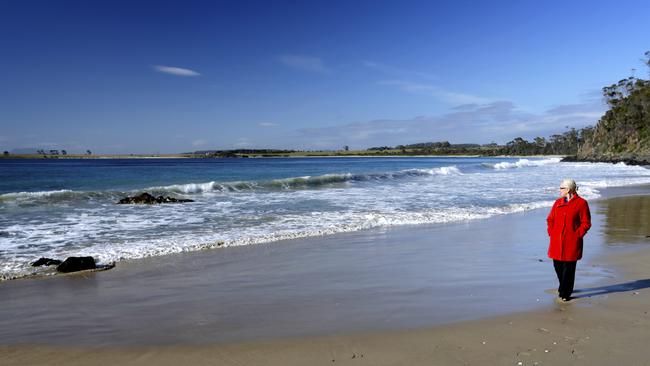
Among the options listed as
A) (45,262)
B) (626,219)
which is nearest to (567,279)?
(45,262)

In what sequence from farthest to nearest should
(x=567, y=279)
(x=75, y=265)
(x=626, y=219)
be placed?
(x=626, y=219)
(x=75, y=265)
(x=567, y=279)

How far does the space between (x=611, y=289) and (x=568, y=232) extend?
1.28 m

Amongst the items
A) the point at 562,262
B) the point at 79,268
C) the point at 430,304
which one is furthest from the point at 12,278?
the point at 562,262

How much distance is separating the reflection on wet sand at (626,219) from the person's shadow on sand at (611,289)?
11.9ft

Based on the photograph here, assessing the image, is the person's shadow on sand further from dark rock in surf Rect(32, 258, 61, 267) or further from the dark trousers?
dark rock in surf Rect(32, 258, 61, 267)

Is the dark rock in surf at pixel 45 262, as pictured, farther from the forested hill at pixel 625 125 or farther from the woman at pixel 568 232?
the forested hill at pixel 625 125

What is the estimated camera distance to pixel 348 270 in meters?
7.46

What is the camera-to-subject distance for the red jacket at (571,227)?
5.62 m

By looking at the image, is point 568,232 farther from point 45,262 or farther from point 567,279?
point 45,262

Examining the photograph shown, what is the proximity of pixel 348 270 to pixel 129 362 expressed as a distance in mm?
4067

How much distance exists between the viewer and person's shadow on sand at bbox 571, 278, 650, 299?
5906 millimetres

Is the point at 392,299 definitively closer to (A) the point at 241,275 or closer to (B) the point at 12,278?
(A) the point at 241,275

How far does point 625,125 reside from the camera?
326 ft

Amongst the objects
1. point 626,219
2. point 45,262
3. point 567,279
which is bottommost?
point 626,219
